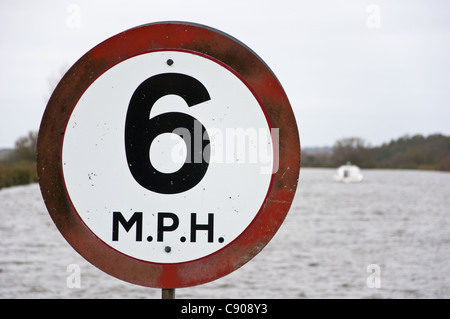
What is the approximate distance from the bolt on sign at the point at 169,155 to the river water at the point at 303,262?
840mm

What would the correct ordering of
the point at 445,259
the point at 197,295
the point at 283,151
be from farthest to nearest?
the point at 445,259 → the point at 197,295 → the point at 283,151

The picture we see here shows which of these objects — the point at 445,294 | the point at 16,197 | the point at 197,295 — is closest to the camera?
the point at 197,295

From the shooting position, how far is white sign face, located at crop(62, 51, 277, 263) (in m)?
1.51

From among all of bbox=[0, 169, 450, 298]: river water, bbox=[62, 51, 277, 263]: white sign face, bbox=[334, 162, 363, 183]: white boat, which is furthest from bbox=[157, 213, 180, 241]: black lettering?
bbox=[334, 162, 363, 183]: white boat

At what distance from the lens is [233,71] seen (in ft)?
5.01

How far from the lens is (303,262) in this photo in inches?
784

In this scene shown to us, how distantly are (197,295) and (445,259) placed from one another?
11.9 meters

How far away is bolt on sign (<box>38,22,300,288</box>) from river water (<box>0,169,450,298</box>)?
0.84m

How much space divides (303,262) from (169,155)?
18.9m

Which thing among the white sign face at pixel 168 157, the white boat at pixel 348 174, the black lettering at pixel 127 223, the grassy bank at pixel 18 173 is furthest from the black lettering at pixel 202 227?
the white boat at pixel 348 174

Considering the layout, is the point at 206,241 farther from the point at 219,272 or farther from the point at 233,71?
the point at 233,71

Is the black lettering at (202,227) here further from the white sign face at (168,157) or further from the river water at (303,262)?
the river water at (303,262)

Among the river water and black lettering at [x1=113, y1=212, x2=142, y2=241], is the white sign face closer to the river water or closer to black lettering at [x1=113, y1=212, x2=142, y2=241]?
black lettering at [x1=113, y1=212, x2=142, y2=241]
